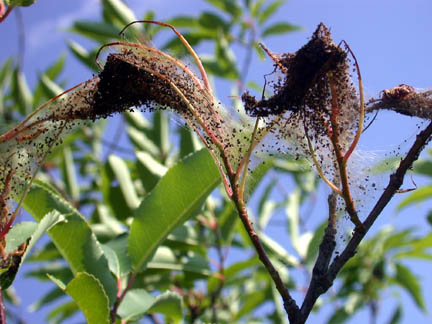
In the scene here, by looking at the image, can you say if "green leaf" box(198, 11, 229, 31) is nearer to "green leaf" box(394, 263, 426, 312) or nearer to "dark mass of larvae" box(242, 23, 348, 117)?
"green leaf" box(394, 263, 426, 312)

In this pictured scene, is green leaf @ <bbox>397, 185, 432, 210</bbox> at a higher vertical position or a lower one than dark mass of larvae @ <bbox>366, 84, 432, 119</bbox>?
higher

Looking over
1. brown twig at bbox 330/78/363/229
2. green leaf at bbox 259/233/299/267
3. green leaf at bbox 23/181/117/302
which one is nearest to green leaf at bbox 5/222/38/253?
green leaf at bbox 23/181/117/302

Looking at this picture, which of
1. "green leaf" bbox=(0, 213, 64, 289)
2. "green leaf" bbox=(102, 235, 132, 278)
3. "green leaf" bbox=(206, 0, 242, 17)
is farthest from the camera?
"green leaf" bbox=(206, 0, 242, 17)

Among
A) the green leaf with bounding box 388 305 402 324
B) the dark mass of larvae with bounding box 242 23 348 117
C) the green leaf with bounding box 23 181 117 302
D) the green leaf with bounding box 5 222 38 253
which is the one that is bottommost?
the green leaf with bounding box 5 222 38 253

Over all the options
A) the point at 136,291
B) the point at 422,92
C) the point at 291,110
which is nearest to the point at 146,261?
the point at 136,291

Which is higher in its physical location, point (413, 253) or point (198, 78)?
point (413, 253)

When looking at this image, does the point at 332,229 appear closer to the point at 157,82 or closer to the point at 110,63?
the point at 157,82

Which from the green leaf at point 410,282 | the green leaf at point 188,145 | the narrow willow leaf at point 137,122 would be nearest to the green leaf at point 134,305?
the green leaf at point 188,145
